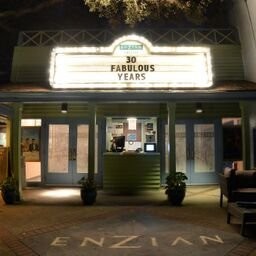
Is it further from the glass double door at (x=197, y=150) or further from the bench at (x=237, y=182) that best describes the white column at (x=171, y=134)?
the glass double door at (x=197, y=150)

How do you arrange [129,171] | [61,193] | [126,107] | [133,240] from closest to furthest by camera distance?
[133,240], [61,193], [129,171], [126,107]

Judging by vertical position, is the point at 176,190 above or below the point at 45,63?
below

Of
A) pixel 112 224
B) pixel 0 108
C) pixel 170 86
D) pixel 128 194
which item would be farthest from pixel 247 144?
pixel 0 108

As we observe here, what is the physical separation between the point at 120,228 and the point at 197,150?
24.8ft

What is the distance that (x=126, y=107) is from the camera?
48.6ft

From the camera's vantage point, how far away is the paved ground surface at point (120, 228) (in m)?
6.59

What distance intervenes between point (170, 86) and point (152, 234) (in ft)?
16.9

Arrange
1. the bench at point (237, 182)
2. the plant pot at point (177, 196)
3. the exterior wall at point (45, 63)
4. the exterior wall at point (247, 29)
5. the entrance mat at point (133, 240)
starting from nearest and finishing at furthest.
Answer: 1. the entrance mat at point (133, 240)
2. the bench at point (237, 182)
3. the plant pot at point (177, 196)
4. the exterior wall at point (247, 29)
5. the exterior wall at point (45, 63)

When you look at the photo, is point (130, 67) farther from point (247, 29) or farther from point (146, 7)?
point (247, 29)

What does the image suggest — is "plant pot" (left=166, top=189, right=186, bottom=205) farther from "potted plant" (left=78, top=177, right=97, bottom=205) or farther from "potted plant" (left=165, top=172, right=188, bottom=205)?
"potted plant" (left=78, top=177, right=97, bottom=205)

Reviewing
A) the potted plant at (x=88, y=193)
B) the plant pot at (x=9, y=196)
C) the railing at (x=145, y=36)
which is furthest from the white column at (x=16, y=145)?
the railing at (x=145, y=36)

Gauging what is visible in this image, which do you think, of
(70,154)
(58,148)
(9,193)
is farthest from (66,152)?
(9,193)

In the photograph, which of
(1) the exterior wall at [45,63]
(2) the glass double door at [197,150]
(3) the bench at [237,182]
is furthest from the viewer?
(2) the glass double door at [197,150]

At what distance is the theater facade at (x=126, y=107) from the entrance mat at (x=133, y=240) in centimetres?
343
